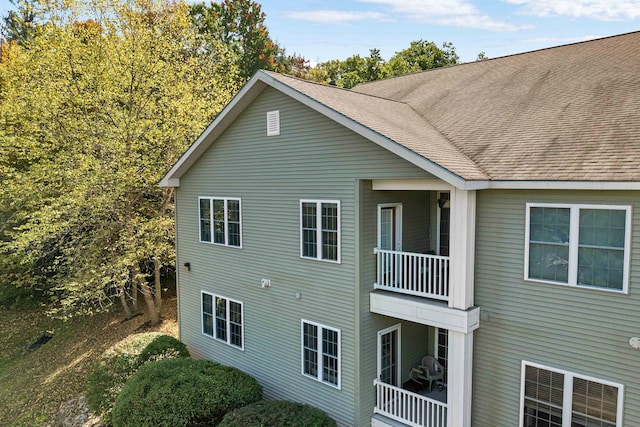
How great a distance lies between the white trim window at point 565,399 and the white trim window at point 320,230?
4.61m

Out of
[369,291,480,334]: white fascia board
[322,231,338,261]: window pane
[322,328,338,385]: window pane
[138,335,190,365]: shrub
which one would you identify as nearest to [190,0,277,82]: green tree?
[138,335,190,365]: shrub

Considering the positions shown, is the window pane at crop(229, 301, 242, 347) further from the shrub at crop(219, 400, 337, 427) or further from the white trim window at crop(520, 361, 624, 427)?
the white trim window at crop(520, 361, 624, 427)

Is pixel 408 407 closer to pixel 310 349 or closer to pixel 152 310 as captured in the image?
pixel 310 349

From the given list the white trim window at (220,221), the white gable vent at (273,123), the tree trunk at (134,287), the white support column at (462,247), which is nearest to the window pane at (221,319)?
the white trim window at (220,221)


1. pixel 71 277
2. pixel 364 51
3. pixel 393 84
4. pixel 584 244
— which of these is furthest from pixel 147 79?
pixel 364 51

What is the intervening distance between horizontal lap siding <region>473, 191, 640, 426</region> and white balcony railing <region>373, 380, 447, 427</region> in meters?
0.83

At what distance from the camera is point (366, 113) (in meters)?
10.3

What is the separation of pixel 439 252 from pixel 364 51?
1371 inches

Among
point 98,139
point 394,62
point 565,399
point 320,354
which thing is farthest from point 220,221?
point 394,62

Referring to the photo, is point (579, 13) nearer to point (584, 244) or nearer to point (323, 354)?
point (584, 244)

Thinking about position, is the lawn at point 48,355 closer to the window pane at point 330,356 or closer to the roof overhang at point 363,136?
the roof overhang at point 363,136

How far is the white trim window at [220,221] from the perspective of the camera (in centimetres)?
1314

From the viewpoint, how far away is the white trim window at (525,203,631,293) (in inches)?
282

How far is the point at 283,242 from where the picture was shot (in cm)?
1164
